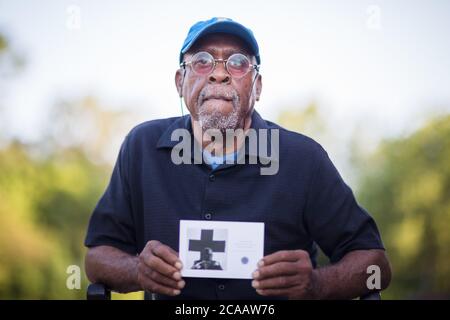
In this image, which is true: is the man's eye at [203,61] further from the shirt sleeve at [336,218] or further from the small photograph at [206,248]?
the small photograph at [206,248]

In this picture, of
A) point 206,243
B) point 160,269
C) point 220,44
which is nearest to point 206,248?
point 206,243

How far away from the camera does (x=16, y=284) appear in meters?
3.77

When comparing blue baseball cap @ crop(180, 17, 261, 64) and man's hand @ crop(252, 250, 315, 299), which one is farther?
blue baseball cap @ crop(180, 17, 261, 64)

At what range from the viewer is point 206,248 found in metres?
2.17

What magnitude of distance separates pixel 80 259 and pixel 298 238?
223cm

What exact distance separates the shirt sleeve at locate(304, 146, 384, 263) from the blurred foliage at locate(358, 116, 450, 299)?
1737mm

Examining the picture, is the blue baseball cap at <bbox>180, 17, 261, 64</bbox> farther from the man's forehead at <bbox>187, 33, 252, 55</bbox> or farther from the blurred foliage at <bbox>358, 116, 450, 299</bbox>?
the blurred foliage at <bbox>358, 116, 450, 299</bbox>

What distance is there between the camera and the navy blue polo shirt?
90.7 inches

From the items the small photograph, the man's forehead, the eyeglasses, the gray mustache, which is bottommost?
the small photograph

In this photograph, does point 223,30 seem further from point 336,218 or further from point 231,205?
point 336,218

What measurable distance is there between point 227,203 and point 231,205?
0.02 meters

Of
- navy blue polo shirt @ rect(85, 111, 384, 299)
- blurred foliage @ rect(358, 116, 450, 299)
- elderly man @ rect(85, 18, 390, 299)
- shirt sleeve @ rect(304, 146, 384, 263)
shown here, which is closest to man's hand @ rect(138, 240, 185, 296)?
elderly man @ rect(85, 18, 390, 299)
